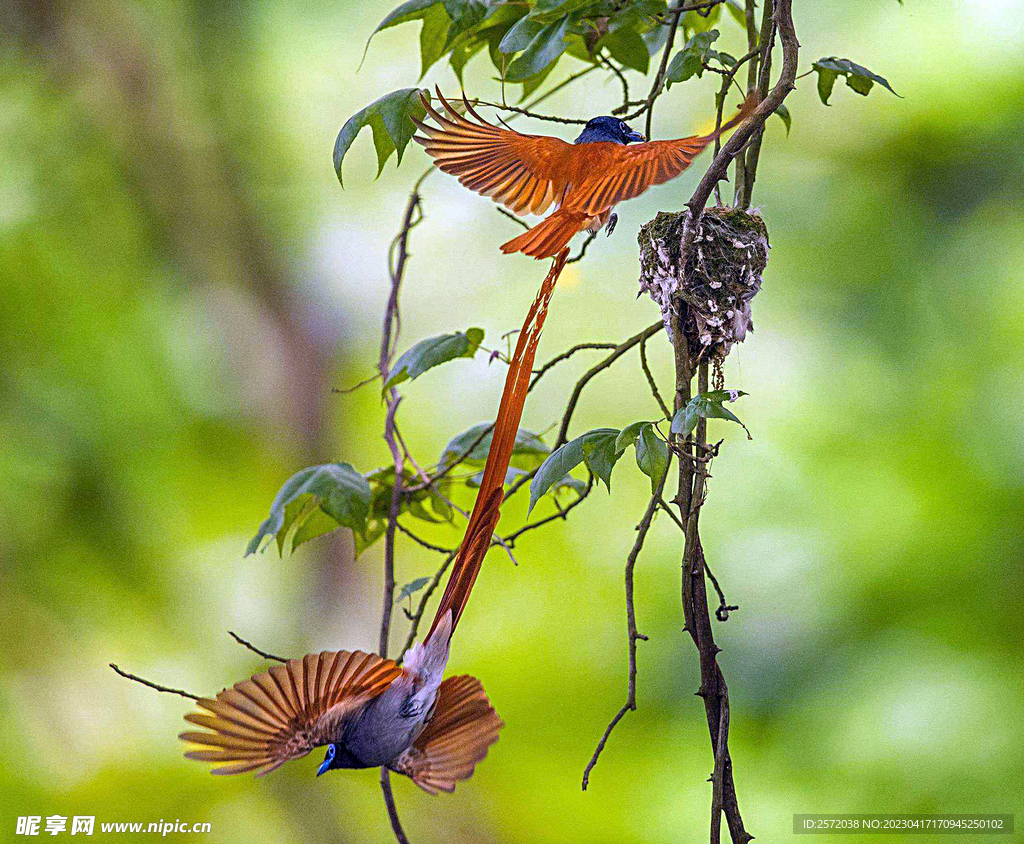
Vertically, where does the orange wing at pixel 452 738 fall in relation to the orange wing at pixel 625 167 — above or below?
below

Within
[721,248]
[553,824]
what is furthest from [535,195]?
[553,824]

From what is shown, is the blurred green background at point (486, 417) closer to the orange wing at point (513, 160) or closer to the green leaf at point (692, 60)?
the green leaf at point (692, 60)

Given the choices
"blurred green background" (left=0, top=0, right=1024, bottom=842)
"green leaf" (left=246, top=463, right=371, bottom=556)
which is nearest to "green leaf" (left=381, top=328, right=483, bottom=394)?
"green leaf" (left=246, top=463, right=371, bottom=556)

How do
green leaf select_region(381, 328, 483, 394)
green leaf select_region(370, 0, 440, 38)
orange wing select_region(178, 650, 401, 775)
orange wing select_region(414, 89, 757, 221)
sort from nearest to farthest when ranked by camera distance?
orange wing select_region(178, 650, 401, 775) < orange wing select_region(414, 89, 757, 221) < green leaf select_region(370, 0, 440, 38) < green leaf select_region(381, 328, 483, 394)

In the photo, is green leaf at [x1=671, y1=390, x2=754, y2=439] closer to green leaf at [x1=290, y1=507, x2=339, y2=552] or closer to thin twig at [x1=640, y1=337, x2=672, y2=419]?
thin twig at [x1=640, y1=337, x2=672, y2=419]

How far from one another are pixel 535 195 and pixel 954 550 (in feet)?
3.46

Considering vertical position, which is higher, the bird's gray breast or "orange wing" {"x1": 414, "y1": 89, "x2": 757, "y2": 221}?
"orange wing" {"x1": 414, "y1": 89, "x2": 757, "y2": 221}

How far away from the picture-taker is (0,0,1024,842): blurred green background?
51.6 inches

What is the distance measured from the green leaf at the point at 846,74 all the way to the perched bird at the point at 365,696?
0.34 meters

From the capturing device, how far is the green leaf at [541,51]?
672 mm

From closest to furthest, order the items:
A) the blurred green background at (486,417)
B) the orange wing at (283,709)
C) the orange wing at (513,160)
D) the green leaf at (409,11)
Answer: the orange wing at (283,709) < the orange wing at (513,160) < the green leaf at (409,11) < the blurred green background at (486,417)

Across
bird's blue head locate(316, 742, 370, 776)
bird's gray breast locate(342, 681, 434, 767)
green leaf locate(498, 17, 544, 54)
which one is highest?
green leaf locate(498, 17, 544, 54)

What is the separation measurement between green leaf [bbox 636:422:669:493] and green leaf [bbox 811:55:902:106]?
0.28 metres

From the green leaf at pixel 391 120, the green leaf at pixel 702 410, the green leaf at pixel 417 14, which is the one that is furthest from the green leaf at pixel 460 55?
the green leaf at pixel 702 410
